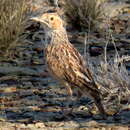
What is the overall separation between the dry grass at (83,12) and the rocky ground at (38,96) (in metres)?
0.53

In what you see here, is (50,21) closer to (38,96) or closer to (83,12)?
(38,96)

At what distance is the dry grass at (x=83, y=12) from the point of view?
1038cm

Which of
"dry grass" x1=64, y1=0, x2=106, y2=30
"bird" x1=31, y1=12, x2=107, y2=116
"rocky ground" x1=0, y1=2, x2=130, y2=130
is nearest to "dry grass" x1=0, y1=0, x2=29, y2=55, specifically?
"rocky ground" x1=0, y1=2, x2=130, y2=130

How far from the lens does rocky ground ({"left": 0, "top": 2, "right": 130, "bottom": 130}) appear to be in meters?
6.15

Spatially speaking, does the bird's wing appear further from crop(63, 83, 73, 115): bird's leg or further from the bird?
crop(63, 83, 73, 115): bird's leg

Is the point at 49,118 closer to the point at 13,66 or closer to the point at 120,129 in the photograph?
the point at 120,129

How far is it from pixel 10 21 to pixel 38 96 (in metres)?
2.01

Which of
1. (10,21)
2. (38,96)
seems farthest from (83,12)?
(38,96)

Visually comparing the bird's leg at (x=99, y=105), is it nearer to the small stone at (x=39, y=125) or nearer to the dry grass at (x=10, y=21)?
the small stone at (x=39, y=125)

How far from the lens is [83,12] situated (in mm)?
10578

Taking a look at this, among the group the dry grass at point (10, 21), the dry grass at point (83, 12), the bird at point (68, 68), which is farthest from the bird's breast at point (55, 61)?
the dry grass at point (83, 12)

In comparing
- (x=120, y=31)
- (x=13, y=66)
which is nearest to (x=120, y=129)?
(x=13, y=66)

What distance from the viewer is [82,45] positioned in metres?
9.44

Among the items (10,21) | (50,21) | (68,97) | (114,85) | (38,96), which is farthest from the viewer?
(10,21)
